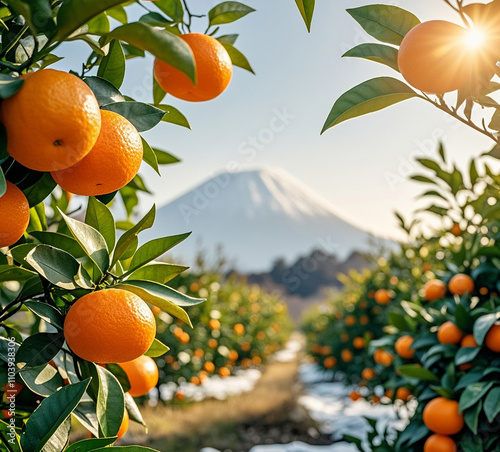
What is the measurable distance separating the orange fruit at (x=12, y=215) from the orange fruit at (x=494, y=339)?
3.50ft

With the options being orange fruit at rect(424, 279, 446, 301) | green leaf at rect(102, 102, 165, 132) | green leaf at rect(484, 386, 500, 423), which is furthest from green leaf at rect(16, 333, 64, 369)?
orange fruit at rect(424, 279, 446, 301)

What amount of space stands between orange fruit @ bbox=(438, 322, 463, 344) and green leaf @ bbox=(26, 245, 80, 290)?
1.09 meters

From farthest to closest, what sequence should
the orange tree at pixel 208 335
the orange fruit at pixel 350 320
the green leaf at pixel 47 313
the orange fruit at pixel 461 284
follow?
the orange fruit at pixel 350 320 → the orange tree at pixel 208 335 → the orange fruit at pixel 461 284 → the green leaf at pixel 47 313

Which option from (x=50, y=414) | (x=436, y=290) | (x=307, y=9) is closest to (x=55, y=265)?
(x=50, y=414)

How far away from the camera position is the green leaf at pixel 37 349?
0.47 metres

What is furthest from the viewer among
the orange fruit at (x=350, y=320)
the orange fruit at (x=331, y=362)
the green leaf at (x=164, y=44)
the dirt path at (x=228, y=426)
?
the orange fruit at (x=331, y=362)

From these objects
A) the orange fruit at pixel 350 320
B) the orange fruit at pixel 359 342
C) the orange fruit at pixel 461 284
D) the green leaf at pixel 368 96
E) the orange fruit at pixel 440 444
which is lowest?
the orange fruit at pixel 359 342

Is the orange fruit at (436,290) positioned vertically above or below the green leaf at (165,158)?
below

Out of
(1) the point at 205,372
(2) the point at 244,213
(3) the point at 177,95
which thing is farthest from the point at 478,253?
(2) the point at 244,213

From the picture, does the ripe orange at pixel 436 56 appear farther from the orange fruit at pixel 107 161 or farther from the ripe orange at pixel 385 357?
→ the ripe orange at pixel 385 357

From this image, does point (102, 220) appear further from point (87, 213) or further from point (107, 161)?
point (107, 161)

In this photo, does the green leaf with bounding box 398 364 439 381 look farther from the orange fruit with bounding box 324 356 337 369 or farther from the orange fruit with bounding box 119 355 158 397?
the orange fruit with bounding box 324 356 337 369

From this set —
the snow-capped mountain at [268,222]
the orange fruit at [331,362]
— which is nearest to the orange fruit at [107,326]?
the orange fruit at [331,362]

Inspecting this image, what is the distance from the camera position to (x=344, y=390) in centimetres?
582
